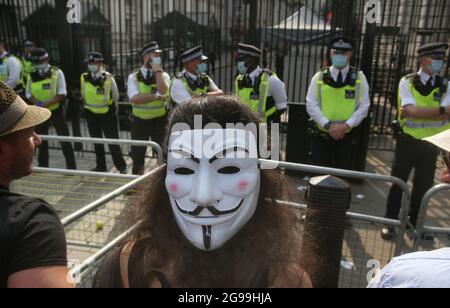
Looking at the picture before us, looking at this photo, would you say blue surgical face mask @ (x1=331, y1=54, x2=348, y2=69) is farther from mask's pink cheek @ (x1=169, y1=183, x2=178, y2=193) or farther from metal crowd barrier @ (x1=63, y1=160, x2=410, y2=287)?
mask's pink cheek @ (x1=169, y1=183, x2=178, y2=193)

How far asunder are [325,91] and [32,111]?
12.2 feet

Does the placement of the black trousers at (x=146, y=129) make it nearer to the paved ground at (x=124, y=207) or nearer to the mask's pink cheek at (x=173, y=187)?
the paved ground at (x=124, y=207)

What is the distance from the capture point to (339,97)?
4703mm

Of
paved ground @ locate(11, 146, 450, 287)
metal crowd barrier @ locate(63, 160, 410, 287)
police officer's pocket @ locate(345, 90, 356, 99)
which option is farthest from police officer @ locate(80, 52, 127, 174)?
police officer's pocket @ locate(345, 90, 356, 99)

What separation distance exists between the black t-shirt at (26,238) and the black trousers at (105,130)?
4.73 m

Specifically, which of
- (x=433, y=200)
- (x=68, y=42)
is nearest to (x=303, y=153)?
(x=433, y=200)

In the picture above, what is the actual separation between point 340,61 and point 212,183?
12.4ft

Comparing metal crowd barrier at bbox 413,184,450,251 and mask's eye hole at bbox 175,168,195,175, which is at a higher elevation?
mask's eye hole at bbox 175,168,195,175

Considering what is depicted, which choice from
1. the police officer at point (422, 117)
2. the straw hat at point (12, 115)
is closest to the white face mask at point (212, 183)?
the straw hat at point (12, 115)

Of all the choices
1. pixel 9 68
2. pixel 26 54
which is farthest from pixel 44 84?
pixel 26 54

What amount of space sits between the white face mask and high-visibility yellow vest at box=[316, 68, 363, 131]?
3.48 m

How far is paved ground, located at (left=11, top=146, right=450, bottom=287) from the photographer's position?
3.69m
